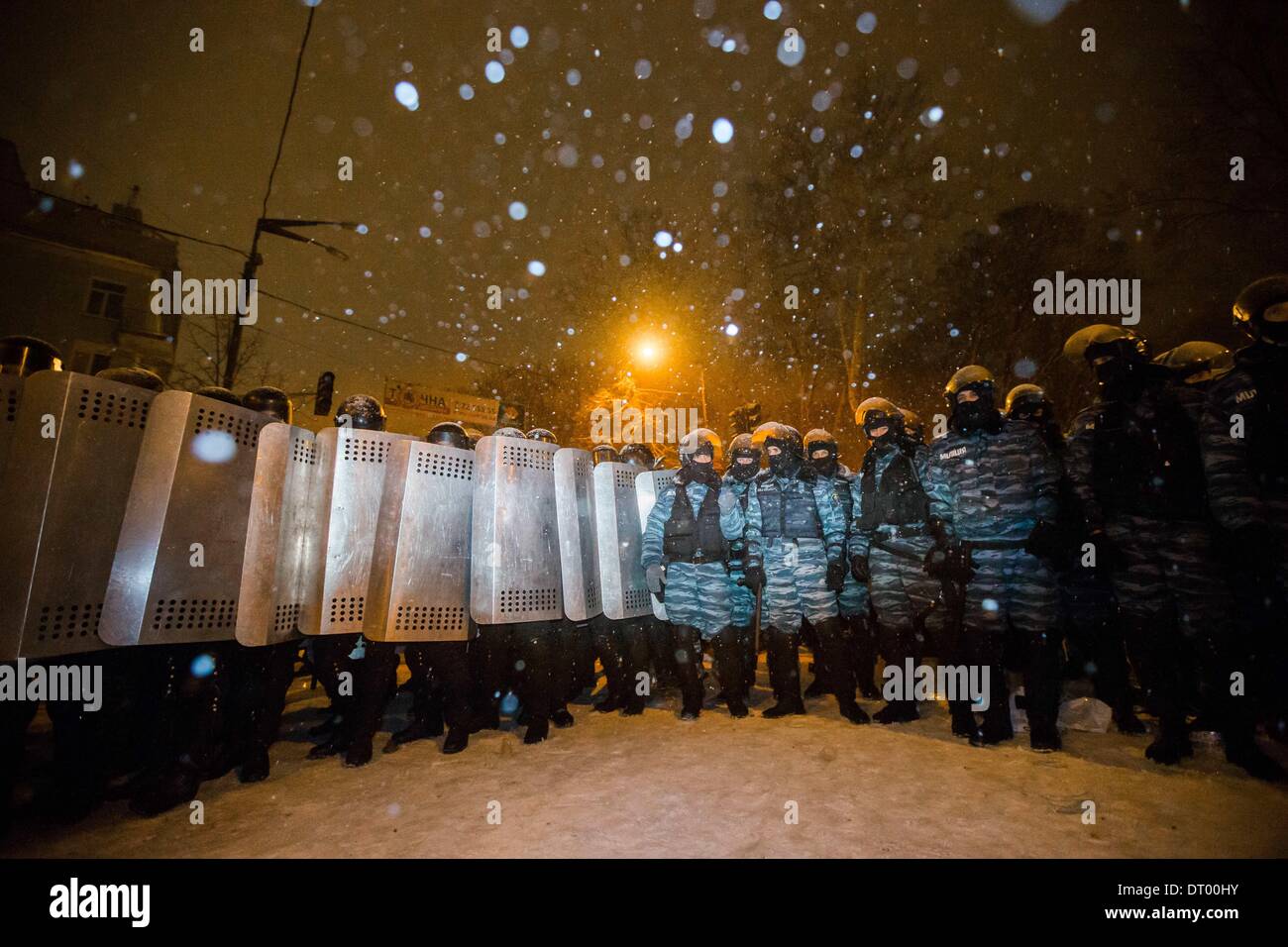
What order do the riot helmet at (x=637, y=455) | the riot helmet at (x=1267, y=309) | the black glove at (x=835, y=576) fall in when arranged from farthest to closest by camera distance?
the riot helmet at (x=637, y=455), the black glove at (x=835, y=576), the riot helmet at (x=1267, y=309)

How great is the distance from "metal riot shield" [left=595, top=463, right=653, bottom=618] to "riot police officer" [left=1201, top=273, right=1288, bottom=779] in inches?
164

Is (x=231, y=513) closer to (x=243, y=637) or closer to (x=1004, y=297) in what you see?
(x=243, y=637)

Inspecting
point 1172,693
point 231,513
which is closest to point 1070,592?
point 1172,693

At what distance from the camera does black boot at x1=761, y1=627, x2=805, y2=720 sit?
468 cm

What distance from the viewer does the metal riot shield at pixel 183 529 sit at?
9.80ft

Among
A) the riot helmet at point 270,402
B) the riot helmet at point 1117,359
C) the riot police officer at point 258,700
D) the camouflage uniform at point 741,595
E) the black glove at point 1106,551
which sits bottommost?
the riot police officer at point 258,700

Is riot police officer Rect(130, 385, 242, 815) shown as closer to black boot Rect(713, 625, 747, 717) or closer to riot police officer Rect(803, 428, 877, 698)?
black boot Rect(713, 625, 747, 717)

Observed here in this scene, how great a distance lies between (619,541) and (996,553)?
10.2 ft

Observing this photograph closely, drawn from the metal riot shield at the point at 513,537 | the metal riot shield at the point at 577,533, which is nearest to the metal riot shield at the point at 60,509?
the metal riot shield at the point at 513,537

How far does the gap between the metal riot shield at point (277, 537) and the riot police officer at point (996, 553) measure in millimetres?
4774

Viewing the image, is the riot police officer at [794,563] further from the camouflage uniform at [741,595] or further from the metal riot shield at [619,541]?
the metal riot shield at [619,541]

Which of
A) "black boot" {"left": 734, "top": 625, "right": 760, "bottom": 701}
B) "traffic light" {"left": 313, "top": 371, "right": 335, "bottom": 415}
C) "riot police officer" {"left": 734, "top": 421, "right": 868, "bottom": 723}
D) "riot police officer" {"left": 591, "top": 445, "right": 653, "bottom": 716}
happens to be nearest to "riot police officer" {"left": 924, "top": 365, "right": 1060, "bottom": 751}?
"riot police officer" {"left": 734, "top": 421, "right": 868, "bottom": 723}

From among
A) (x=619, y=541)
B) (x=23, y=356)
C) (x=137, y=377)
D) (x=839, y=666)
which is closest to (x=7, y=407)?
(x=23, y=356)
